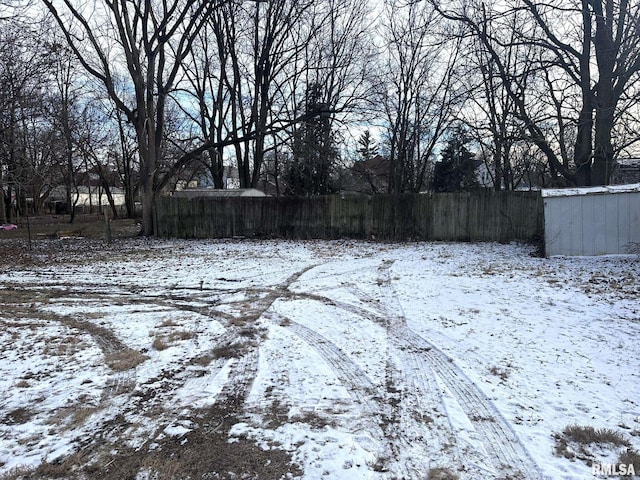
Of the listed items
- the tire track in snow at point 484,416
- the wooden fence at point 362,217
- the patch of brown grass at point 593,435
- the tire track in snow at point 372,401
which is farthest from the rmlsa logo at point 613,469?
the wooden fence at point 362,217

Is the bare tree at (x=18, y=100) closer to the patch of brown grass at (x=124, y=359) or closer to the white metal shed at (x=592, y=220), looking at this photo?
the patch of brown grass at (x=124, y=359)

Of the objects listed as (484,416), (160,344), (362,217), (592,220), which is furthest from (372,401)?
(362,217)

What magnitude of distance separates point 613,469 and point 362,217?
1506cm

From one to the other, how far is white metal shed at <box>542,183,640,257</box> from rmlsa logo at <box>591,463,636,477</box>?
31.0 ft

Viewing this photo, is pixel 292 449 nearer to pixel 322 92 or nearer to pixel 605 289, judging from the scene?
pixel 605 289

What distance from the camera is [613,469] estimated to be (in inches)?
97.5

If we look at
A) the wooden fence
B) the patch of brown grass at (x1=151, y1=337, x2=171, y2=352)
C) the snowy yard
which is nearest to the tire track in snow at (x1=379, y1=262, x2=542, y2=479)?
the snowy yard

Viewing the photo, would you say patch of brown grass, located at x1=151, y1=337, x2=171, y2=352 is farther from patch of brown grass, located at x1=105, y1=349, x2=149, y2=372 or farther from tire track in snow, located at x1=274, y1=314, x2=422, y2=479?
tire track in snow, located at x1=274, y1=314, x2=422, y2=479

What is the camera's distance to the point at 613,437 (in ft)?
9.11

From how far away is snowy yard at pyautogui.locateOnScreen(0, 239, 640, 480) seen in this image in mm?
2619

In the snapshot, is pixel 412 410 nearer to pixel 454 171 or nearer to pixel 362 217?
pixel 362 217

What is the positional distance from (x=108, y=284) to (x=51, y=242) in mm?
10166

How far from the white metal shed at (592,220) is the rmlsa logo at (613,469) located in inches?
372

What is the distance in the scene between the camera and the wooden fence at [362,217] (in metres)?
15.9
